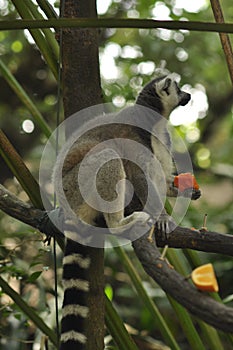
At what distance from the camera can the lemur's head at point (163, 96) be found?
2.79 m

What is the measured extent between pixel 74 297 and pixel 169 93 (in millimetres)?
1271

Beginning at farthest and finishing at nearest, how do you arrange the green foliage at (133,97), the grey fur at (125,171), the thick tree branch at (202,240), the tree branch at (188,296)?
the green foliage at (133,97) → the grey fur at (125,171) → the thick tree branch at (202,240) → the tree branch at (188,296)

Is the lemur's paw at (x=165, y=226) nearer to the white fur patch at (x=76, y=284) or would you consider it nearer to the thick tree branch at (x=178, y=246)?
the thick tree branch at (x=178, y=246)

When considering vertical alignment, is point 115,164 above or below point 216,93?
below

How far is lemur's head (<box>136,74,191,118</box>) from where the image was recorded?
2.79 meters

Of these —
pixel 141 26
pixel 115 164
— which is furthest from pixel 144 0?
pixel 141 26

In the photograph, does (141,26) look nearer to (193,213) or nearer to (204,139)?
(193,213)

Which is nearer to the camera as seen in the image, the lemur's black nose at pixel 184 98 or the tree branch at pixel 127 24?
the tree branch at pixel 127 24

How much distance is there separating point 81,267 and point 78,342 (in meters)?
0.25

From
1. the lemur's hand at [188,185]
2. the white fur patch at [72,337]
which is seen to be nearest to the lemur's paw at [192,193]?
the lemur's hand at [188,185]

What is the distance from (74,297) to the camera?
188 centimetres

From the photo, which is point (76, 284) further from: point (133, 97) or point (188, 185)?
point (133, 97)

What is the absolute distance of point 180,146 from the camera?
500 cm

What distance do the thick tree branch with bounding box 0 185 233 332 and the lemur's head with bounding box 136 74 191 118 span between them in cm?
100
